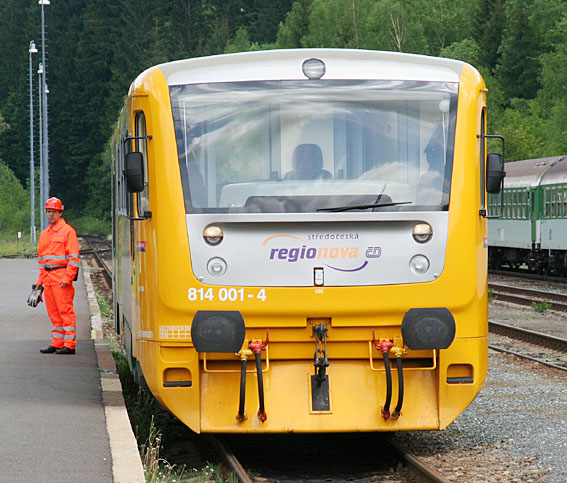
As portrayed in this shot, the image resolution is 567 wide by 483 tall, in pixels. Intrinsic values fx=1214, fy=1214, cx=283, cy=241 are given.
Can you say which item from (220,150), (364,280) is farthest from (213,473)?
(220,150)

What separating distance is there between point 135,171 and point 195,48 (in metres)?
94.7

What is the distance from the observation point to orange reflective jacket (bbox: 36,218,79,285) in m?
12.9

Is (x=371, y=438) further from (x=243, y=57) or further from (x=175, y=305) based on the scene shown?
(x=243, y=57)

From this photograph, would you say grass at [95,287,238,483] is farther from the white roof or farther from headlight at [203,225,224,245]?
the white roof

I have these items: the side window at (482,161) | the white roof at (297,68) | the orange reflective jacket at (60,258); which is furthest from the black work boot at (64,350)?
the side window at (482,161)

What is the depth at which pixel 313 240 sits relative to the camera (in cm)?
802

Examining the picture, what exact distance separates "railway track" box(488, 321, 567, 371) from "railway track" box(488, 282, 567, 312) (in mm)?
4797

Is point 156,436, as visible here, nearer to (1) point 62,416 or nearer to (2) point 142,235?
(1) point 62,416

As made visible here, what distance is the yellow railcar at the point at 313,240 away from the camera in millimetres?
7988

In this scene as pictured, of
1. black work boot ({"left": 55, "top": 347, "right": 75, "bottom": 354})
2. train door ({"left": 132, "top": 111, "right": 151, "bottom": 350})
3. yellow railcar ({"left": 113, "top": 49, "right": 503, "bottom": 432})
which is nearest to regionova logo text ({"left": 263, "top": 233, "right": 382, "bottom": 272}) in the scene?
yellow railcar ({"left": 113, "top": 49, "right": 503, "bottom": 432})

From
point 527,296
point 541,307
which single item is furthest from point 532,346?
point 527,296

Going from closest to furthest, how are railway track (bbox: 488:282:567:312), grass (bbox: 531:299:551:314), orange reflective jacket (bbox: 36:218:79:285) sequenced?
1. orange reflective jacket (bbox: 36:218:79:285)
2. grass (bbox: 531:299:551:314)
3. railway track (bbox: 488:282:567:312)

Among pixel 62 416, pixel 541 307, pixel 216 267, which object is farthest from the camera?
pixel 541 307

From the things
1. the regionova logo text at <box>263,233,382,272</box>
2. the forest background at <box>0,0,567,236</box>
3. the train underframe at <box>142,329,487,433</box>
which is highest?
the forest background at <box>0,0,567,236</box>
